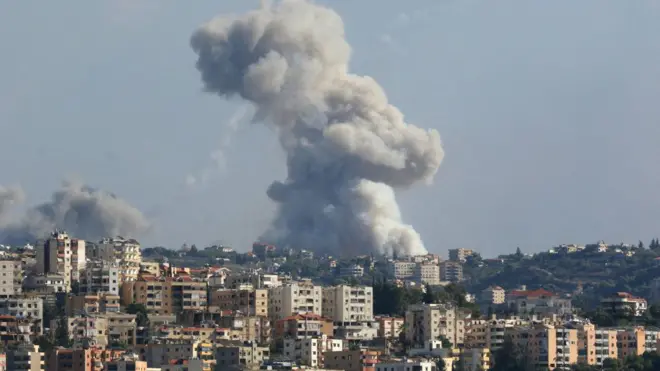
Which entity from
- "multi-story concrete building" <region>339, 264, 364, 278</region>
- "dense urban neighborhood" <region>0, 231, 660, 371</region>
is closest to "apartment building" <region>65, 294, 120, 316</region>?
"dense urban neighborhood" <region>0, 231, 660, 371</region>

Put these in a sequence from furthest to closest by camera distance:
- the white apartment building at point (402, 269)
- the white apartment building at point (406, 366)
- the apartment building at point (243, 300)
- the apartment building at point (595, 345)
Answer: the white apartment building at point (402, 269), the apartment building at point (243, 300), the apartment building at point (595, 345), the white apartment building at point (406, 366)

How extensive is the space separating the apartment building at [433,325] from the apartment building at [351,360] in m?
5.25

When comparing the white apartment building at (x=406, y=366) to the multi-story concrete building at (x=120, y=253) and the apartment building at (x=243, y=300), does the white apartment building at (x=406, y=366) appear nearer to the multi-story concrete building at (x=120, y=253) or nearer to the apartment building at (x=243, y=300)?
the apartment building at (x=243, y=300)

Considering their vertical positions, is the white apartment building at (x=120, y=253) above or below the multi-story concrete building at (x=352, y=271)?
below

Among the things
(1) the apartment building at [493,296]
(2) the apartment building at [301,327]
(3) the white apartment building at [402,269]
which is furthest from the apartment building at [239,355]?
(3) the white apartment building at [402,269]

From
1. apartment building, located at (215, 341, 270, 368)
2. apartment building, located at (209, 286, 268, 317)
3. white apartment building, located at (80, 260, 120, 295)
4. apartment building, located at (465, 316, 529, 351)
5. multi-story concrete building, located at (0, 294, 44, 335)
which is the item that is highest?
white apartment building, located at (80, 260, 120, 295)

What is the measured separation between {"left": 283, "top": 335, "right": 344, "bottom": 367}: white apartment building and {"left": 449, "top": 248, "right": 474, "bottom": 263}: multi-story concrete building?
66.0m

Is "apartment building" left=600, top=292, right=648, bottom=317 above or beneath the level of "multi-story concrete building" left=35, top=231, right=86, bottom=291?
beneath

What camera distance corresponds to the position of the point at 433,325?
8081 cm

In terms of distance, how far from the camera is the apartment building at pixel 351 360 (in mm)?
73625

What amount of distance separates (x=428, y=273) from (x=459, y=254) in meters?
18.2

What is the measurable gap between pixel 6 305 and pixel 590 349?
19563 mm

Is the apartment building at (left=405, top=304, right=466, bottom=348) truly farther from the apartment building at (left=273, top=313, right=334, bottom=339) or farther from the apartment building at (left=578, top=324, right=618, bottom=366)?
the apartment building at (left=578, top=324, right=618, bottom=366)

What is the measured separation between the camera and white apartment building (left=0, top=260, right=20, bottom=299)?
83438mm
